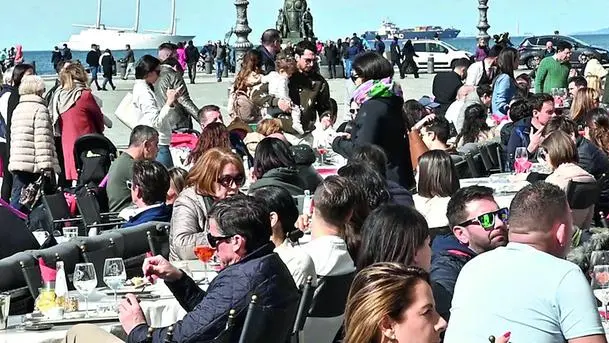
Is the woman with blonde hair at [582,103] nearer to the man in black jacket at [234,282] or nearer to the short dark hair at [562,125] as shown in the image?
the short dark hair at [562,125]

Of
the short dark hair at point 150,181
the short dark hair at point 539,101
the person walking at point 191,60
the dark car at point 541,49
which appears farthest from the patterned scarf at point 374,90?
the dark car at point 541,49

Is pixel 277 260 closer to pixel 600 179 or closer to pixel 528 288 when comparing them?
pixel 528 288

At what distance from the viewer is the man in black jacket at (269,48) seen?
58.0 feet

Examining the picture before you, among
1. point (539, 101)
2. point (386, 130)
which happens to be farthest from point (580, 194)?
point (539, 101)

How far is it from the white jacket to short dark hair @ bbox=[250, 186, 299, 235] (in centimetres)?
674

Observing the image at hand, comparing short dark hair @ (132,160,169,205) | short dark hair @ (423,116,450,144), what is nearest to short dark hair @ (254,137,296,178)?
short dark hair @ (132,160,169,205)

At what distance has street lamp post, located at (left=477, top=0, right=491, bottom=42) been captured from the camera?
4047 centimetres

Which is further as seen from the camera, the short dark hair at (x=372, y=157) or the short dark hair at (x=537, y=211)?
the short dark hair at (x=372, y=157)

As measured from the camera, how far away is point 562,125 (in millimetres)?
11938

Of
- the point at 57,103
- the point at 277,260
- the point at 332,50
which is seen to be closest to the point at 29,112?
the point at 57,103

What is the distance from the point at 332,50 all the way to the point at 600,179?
1417 inches

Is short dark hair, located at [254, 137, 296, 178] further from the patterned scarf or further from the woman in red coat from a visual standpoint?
the woman in red coat

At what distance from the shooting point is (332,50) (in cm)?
4709

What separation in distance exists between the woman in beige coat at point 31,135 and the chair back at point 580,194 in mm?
5645
